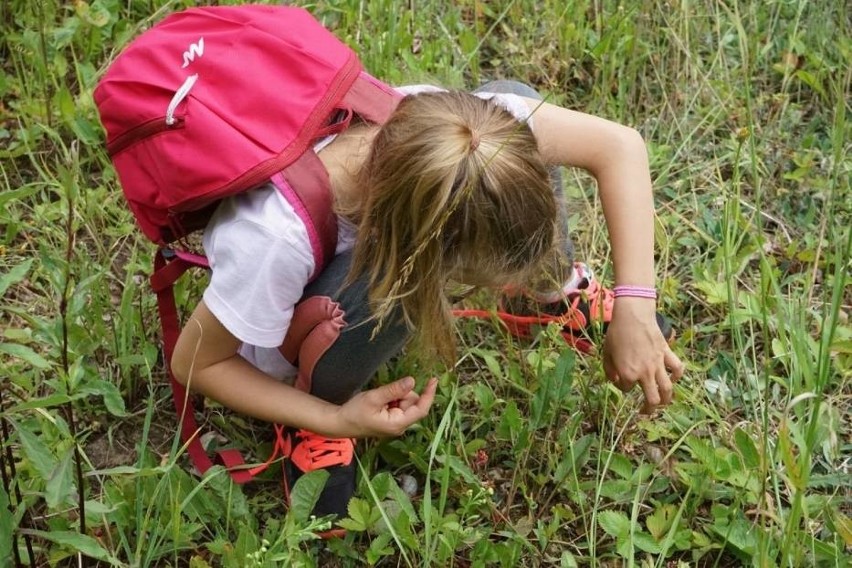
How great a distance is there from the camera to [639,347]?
1550mm

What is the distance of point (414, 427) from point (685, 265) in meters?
0.74

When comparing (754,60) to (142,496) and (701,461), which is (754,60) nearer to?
(701,461)

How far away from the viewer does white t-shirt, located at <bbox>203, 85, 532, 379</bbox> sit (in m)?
1.37

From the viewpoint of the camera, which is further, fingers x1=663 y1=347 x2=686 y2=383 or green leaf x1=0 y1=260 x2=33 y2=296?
fingers x1=663 y1=347 x2=686 y2=383

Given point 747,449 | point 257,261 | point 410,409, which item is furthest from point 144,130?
point 747,449

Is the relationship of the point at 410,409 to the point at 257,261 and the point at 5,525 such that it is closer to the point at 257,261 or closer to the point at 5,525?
the point at 257,261

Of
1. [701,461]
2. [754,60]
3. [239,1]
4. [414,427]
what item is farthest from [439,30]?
[701,461]

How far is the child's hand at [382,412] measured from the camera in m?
1.50

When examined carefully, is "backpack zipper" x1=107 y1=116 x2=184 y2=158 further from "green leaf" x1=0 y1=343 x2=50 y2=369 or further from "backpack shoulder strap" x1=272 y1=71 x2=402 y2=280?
"green leaf" x1=0 y1=343 x2=50 y2=369

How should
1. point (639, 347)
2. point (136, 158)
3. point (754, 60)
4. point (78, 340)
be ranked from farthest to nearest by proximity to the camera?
point (754, 60) → point (78, 340) → point (639, 347) → point (136, 158)

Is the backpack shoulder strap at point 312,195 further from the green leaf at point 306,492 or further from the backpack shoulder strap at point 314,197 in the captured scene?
the green leaf at point 306,492

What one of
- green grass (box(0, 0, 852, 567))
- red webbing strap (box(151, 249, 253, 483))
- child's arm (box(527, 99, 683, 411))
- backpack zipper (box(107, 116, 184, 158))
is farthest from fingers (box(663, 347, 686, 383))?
backpack zipper (box(107, 116, 184, 158))

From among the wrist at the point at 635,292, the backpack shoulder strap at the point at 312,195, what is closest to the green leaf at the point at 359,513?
the backpack shoulder strap at the point at 312,195

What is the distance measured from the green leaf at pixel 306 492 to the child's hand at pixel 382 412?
3.0 inches
